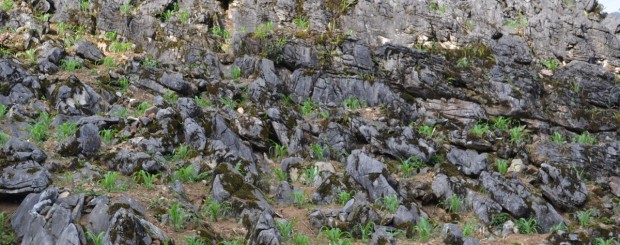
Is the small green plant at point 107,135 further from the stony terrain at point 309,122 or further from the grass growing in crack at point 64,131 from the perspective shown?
the grass growing in crack at point 64,131

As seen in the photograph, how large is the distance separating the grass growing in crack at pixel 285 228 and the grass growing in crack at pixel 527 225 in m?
4.10

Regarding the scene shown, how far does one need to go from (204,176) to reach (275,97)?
3.73m

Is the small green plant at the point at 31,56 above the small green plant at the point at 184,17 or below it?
below

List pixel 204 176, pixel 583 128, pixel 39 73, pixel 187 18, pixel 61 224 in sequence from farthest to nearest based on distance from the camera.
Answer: pixel 187 18
pixel 583 128
pixel 39 73
pixel 204 176
pixel 61 224

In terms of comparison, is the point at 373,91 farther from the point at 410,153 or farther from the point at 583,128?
the point at 583,128

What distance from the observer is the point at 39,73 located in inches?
477

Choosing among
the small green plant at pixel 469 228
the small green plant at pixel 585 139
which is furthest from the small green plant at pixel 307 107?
the small green plant at pixel 585 139

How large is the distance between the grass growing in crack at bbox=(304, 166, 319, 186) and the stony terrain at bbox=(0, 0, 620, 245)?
2.2 inches

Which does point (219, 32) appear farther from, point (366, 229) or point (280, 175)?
point (366, 229)

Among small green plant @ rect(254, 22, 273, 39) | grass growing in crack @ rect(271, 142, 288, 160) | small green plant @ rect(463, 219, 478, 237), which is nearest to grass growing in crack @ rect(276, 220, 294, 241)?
grass growing in crack @ rect(271, 142, 288, 160)

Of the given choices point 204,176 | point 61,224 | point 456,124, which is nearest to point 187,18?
point 204,176

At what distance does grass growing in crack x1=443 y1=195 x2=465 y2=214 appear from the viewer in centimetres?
973

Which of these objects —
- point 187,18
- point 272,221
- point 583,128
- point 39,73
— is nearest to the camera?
point 272,221

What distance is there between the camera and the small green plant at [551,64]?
1519 centimetres
